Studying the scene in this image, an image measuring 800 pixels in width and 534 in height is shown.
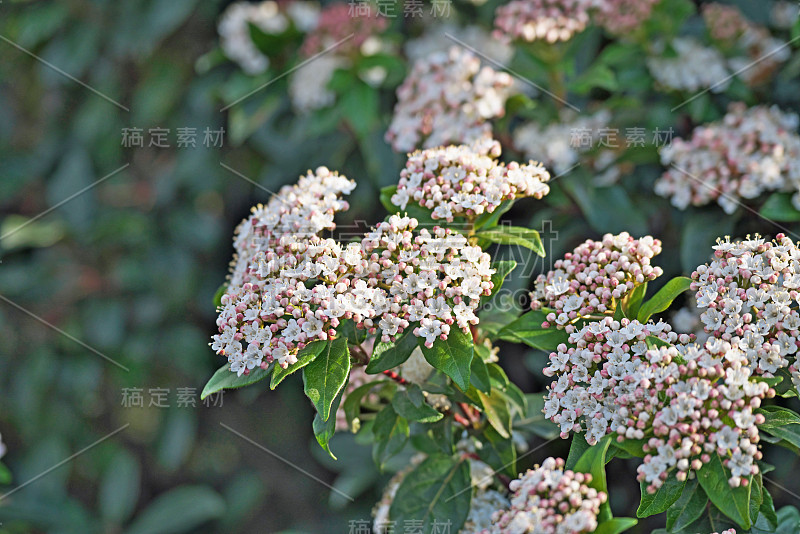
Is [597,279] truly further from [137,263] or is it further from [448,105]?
[137,263]

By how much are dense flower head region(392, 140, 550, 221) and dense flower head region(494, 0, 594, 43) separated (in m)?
0.65

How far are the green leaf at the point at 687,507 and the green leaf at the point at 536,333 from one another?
0.89 feet

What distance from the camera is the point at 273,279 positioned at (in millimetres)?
1141

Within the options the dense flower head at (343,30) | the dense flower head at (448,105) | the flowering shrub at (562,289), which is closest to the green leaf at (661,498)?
the flowering shrub at (562,289)

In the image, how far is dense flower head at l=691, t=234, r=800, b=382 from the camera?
41.4 inches

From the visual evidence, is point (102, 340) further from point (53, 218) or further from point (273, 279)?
point (273, 279)

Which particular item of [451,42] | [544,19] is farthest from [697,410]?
[451,42]

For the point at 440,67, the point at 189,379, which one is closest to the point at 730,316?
the point at 440,67

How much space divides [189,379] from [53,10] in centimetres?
138

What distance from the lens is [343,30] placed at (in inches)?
84.5

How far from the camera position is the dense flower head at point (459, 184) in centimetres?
120

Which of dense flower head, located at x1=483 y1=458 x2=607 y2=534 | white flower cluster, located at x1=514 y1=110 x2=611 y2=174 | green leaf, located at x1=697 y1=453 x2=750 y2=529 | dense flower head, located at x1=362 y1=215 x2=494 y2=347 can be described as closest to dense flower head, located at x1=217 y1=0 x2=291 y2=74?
white flower cluster, located at x1=514 y1=110 x2=611 y2=174

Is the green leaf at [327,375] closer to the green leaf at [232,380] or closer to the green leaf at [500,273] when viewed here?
the green leaf at [232,380]

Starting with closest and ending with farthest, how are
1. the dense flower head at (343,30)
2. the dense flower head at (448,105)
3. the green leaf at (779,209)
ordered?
the green leaf at (779,209) < the dense flower head at (448,105) < the dense flower head at (343,30)
